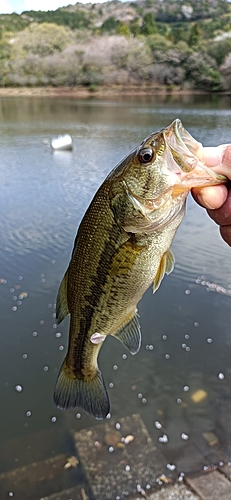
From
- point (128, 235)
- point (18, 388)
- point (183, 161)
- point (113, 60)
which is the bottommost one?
point (18, 388)

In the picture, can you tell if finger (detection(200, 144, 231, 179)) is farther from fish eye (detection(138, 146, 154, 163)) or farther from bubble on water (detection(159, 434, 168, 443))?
bubble on water (detection(159, 434, 168, 443))

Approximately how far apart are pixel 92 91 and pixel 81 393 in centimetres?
7071

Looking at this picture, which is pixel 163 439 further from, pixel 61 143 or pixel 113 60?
pixel 113 60

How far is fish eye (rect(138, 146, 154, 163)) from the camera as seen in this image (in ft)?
6.38

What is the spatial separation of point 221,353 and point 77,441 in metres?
2.59

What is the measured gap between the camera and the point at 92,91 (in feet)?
220

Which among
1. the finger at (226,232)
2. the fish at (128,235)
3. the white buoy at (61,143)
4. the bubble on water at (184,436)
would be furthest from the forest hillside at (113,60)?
the fish at (128,235)

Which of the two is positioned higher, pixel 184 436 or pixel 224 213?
pixel 224 213

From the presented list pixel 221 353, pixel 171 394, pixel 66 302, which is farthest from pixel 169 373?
pixel 66 302

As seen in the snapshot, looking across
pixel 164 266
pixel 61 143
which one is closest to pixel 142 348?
pixel 164 266

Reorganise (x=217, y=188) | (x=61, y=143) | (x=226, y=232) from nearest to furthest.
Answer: (x=217, y=188)
(x=226, y=232)
(x=61, y=143)

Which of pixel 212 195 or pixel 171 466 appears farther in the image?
pixel 171 466

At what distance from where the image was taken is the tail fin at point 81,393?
264 cm

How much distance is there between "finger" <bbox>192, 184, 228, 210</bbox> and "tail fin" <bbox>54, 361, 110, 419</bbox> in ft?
4.82
